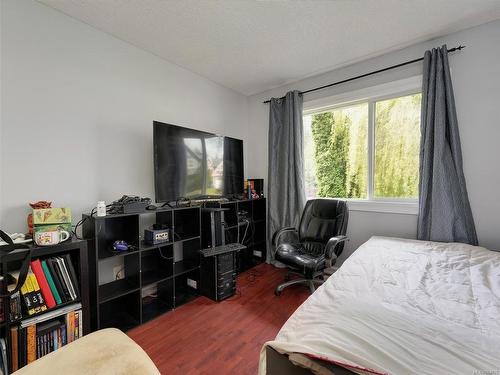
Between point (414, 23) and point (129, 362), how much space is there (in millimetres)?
3068

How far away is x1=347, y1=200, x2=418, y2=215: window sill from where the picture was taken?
7.76ft

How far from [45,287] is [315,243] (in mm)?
2388

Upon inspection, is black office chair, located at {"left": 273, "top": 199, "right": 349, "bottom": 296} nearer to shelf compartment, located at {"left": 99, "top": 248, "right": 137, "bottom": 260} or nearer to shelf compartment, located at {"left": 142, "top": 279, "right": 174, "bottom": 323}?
shelf compartment, located at {"left": 142, "top": 279, "right": 174, "bottom": 323}

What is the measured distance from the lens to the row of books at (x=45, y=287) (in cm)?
133

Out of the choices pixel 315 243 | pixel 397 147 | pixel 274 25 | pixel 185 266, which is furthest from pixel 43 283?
pixel 397 147

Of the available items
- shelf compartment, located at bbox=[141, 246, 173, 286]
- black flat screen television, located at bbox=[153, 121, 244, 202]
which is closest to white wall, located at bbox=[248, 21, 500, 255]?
black flat screen television, located at bbox=[153, 121, 244, 202]

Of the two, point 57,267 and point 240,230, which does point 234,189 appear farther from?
point 57,267

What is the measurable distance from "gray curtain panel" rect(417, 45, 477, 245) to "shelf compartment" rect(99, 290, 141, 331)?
2749 mm

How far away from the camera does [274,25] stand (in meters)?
1.98

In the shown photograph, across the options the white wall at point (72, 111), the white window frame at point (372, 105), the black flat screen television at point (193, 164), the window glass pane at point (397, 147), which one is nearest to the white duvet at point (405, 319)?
the white window frame at point (372, 105)

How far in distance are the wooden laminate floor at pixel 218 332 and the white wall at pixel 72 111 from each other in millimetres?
1205

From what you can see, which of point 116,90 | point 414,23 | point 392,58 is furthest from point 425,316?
point 116,90

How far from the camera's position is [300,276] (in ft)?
9.02

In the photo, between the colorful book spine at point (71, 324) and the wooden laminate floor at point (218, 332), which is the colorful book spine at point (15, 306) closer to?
the colorful book spine at point (71, 324)
